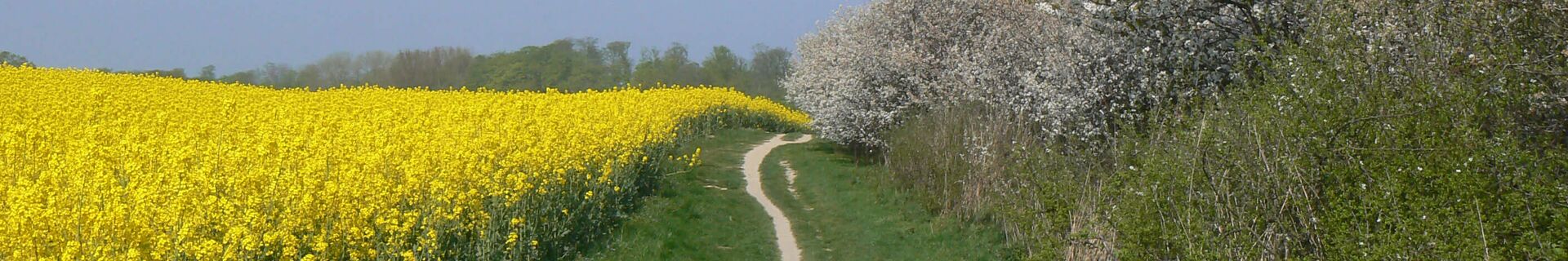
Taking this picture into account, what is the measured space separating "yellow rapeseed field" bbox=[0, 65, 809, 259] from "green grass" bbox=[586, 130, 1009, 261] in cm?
65

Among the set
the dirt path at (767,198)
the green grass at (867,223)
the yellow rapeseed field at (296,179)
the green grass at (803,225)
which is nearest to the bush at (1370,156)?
the green grass at (867,223)

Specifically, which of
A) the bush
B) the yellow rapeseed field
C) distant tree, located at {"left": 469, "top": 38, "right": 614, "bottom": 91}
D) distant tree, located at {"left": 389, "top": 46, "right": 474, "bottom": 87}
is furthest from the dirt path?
distant tree, located at {"left": 469, "top": 38, "right": 614, "bottom": 91}

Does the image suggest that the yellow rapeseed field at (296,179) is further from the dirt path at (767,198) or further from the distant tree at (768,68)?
the distant tree at (768,68)

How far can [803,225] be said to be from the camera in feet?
65.3

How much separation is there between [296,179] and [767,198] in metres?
12.9

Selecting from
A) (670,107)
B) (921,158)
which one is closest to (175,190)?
(921,158)

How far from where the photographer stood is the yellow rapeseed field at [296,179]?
8984 millimetres

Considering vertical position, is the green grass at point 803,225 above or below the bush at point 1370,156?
below

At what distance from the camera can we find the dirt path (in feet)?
58.0

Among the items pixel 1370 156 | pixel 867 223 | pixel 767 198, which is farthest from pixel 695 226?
pixel 1370 156

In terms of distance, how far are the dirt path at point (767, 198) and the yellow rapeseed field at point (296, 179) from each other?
2121 millimetres

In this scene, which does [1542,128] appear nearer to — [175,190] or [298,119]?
[175,190]

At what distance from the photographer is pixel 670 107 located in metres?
33.5

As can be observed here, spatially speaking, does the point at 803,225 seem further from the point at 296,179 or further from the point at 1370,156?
the point at 1370,156
